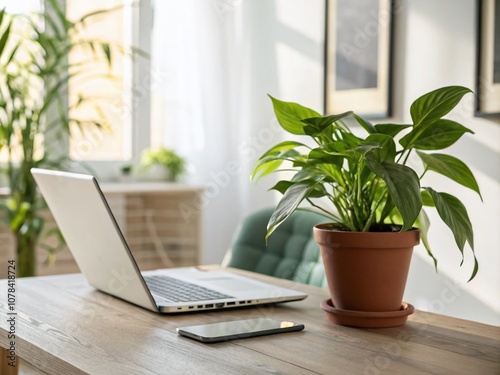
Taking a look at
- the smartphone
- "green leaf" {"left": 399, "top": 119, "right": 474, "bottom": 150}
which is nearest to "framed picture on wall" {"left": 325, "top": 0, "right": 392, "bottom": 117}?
"green leaf" {"left": 399, "top": 119, "right": 474, "bottom": 150}

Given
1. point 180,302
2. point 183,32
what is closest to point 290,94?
point 183,32

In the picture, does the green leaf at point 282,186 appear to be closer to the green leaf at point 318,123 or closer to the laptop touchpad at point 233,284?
the green leaf at point 318,123

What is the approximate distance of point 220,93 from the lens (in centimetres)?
373

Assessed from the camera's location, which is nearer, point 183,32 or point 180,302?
point 180,302

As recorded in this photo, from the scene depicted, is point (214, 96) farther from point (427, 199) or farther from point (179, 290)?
point (427, 199)

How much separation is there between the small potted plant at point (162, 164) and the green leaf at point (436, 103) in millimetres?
2468

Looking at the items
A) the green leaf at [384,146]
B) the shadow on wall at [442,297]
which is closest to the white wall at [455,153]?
the shadow on wall at [442,297]

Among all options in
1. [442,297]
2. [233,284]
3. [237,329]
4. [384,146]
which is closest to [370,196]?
[384,146]

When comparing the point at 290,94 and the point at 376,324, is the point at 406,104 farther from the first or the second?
the point at 376,324

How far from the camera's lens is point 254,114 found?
142 inches

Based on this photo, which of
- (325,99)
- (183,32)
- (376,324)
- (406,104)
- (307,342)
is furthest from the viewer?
(183,32)

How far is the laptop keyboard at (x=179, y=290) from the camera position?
1489 mm

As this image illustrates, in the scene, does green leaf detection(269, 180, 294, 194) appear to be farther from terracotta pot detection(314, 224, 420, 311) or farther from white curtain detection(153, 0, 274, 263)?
white curtain detection(153, 0, 274, 263)

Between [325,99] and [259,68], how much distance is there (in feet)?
1.88
